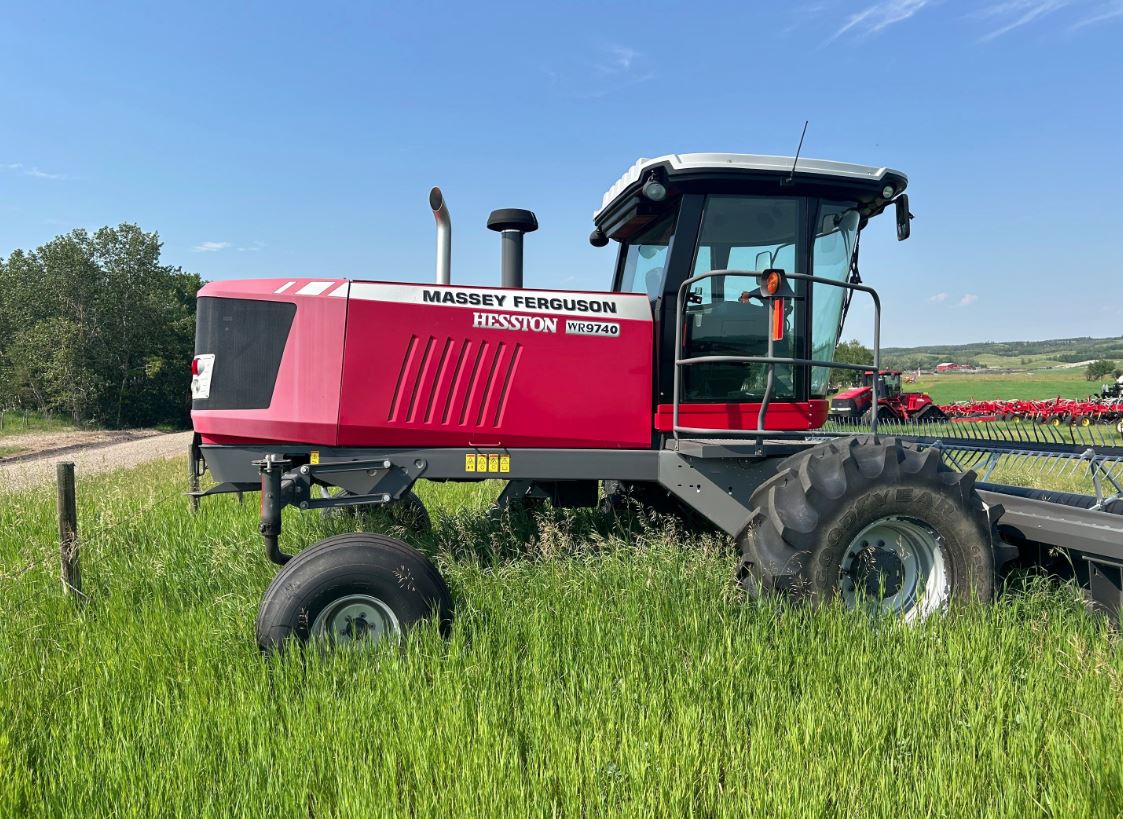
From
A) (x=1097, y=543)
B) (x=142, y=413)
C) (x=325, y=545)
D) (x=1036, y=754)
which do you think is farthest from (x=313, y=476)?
(x=142, y=413)

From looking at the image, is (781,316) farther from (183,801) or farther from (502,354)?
(183,801)

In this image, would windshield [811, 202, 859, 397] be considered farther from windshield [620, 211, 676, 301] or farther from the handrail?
windshield [620, 211, 676, 301]

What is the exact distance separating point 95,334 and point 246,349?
1605 inches

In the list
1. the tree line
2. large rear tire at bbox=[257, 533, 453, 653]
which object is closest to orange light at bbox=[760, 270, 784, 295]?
large rear tire at bbox=[257, 533, 453, 653]

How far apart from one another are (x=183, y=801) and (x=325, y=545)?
1.24 metres

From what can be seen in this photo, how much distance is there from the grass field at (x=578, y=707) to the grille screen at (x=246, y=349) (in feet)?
3.80

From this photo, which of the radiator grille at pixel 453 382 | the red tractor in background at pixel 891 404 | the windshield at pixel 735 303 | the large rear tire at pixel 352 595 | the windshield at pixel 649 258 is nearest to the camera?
the large rear tire at pixel 352 595

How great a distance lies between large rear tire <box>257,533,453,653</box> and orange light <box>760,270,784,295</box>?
2.15 metres

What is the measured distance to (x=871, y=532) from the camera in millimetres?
3736

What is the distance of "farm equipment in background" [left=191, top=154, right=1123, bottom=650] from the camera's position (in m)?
3.49

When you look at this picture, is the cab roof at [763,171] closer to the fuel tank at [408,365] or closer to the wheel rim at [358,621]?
the fuel tank at [408,365]

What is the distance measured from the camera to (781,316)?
3.56 metres

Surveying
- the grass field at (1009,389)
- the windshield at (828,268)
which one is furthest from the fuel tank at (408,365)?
the grass field at (1009,389)

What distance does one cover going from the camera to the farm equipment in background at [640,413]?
349cm
